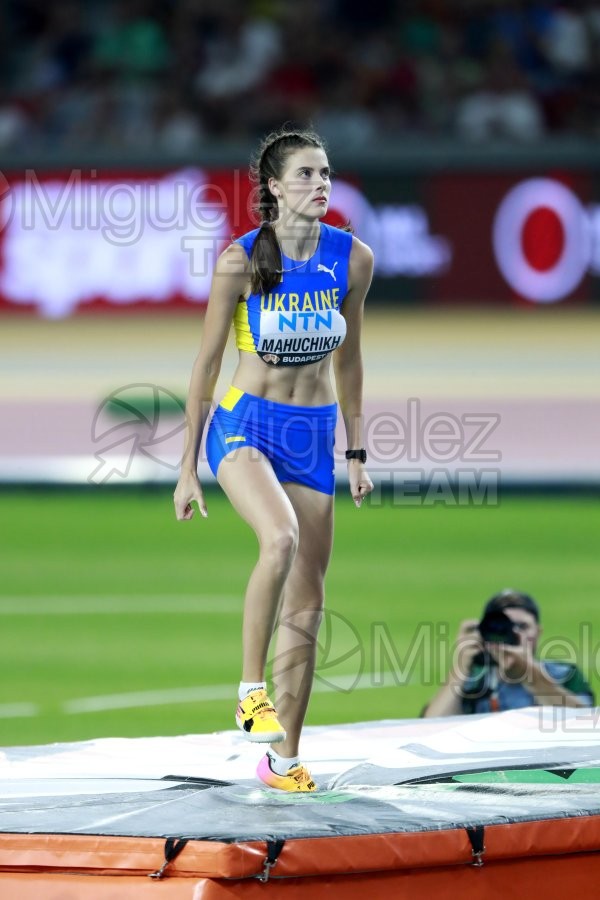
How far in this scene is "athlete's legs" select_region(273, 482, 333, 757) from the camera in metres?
5.77

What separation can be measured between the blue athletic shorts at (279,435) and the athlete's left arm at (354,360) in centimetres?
21

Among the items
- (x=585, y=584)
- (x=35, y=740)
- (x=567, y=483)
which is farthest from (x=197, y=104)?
(x=35, y=740)

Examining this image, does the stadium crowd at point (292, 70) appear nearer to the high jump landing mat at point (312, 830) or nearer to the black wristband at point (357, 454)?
the black wristband at point (357, 454)

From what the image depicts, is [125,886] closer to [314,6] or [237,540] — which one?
[237,540]

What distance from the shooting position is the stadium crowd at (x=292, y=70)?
19.6 metres

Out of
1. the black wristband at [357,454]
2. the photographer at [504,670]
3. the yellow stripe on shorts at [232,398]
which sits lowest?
the photographer at [504,670]

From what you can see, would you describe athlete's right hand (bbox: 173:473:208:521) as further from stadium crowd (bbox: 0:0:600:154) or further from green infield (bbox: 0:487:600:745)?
stadium crowd (bbox: 0:0:600:154)

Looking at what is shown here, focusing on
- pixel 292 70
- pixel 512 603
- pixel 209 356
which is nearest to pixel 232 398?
pixel 209 356

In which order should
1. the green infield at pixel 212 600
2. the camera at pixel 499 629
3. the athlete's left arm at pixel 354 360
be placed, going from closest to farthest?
the athlete's left arm at pixel 354 360, the camera at pixel 499 629, the green infield at pixel 212 600

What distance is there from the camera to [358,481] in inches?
237

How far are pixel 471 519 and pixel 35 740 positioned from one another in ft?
26.8

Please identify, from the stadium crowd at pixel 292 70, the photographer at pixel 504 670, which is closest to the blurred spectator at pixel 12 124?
the stadium crowd at pixel 292 70

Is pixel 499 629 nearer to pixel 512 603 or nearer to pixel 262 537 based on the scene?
pixel 512 603

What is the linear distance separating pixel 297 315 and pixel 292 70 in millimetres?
15571
